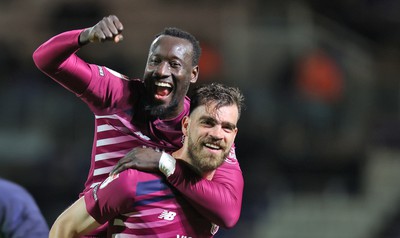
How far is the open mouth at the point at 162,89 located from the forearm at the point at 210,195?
421mm

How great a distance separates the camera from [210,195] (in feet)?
10.9

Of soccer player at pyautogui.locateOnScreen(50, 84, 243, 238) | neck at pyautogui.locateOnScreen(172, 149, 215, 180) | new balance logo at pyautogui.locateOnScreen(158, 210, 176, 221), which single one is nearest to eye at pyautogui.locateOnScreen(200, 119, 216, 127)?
soccer player at pyautogui.locateOnScreen(50, 84, 243, 238)

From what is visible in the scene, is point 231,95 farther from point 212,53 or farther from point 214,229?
point 212,53

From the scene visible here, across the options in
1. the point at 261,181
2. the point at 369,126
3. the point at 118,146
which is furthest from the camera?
the point at 369,126

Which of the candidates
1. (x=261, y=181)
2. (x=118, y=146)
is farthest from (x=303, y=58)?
(x=118, y=146)

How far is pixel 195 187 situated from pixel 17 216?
893 millimetres

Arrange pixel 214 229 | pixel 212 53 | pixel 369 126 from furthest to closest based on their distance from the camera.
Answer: pixel 212 53, pixel 369 126, pixel 214 229

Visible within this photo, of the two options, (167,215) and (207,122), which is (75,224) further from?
(207,122)

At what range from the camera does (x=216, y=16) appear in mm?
10445

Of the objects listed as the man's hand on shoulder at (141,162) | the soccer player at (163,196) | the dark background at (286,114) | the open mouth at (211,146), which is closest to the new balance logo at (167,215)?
the soccer player at (163,196)

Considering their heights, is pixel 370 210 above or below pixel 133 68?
below

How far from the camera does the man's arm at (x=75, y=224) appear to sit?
10.8 feet

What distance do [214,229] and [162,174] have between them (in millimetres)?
324

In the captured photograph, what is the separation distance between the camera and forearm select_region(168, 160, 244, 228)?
3.30 metres
